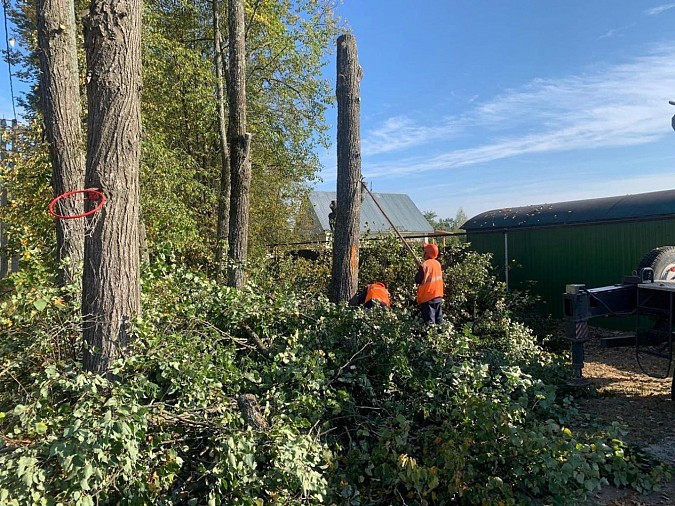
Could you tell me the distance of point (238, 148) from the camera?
29.7 feet

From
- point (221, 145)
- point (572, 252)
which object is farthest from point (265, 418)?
point (221, 145)

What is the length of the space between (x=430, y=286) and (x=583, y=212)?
5688 millimetres

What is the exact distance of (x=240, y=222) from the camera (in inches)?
354

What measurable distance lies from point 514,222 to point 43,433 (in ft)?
38.5

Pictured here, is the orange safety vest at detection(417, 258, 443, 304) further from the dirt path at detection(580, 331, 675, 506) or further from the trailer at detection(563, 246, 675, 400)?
the dirt path at detection(580, 331, 675, 506)

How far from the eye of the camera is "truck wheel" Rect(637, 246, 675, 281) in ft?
21.4

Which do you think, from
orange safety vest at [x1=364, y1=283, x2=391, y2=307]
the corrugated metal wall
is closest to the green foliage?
orange safety vest at [x1=364, y1=283, x2=391, y2=307]

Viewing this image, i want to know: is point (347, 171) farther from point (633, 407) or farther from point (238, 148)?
point (633, 407)

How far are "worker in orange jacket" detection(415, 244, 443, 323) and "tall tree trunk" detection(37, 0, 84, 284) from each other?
190 inches

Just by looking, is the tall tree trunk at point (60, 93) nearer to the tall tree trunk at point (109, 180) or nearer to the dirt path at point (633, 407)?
the tall tree trunk at point (109, 180)

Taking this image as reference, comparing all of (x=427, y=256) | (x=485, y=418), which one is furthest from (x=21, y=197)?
(x=485, y=418)

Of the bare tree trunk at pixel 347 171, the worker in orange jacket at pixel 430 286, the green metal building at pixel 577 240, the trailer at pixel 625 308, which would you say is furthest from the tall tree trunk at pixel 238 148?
the green metal building at pixel 577 240

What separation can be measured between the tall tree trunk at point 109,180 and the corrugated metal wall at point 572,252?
29.4ft

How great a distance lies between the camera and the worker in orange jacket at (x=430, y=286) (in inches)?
306
